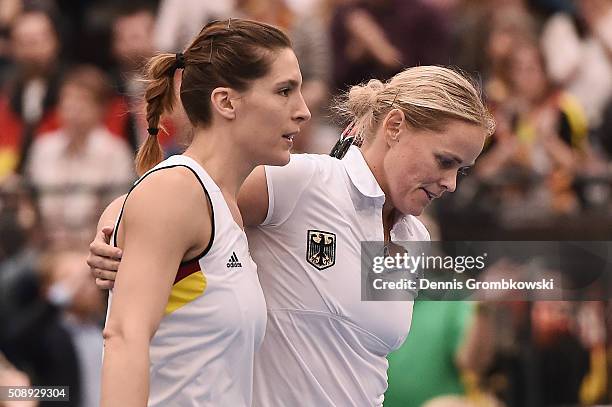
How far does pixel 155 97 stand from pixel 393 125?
2.17ft

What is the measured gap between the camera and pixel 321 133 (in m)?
6.99

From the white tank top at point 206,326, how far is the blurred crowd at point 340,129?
2.47 m

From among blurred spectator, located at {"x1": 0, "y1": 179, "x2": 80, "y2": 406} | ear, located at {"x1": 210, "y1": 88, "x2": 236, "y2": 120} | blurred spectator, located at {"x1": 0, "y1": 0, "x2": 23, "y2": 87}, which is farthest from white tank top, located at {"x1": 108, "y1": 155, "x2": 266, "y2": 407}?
blurred spectator, located at {"x1": 0, "y1": 0, "x2": 23, "y2": 87}

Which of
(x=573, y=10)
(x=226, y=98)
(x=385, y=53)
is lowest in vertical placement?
(x=226, y=98)

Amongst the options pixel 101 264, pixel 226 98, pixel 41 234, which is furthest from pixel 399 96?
pixel 41 234

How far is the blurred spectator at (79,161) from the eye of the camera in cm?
704

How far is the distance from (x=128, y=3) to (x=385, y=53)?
191 cm

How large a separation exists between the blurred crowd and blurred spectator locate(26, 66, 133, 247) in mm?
10

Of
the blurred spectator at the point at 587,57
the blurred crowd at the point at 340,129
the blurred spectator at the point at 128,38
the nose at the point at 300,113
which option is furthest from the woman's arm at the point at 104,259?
the blurred spectator at the point at 587,57

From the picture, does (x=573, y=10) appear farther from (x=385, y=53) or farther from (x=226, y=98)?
(x=226, y=98)

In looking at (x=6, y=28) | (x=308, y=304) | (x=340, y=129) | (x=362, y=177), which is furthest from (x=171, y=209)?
(x=6, y=28)

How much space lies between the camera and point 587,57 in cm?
745

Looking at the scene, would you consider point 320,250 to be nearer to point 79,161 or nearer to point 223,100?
point 223,100

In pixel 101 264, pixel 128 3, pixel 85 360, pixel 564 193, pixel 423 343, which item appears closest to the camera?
pixel 101 264
